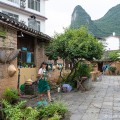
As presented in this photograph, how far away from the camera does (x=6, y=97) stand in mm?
9234

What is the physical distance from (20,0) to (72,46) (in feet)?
50.6

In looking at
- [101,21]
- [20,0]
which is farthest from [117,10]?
[20,0]

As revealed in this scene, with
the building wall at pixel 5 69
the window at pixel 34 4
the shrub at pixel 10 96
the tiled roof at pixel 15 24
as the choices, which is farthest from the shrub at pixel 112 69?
the shrub at pixel 10 96

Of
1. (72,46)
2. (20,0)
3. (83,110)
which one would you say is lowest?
(83,110)

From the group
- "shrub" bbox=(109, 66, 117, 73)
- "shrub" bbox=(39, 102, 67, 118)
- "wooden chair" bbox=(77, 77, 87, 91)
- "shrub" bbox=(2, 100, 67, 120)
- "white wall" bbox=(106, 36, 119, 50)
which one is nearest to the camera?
"shrub" bbox=(2, 100, 67, 120)

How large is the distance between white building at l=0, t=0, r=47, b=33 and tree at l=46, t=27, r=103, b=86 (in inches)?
367

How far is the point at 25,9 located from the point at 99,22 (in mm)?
68727

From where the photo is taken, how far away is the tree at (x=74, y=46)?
1358 cm

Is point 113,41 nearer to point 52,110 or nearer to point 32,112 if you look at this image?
point 52,110

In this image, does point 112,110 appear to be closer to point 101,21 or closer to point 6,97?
point 6,97

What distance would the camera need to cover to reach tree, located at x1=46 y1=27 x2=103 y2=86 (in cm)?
1358

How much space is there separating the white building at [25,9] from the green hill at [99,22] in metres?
47.6

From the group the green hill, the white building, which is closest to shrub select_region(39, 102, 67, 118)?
the white building

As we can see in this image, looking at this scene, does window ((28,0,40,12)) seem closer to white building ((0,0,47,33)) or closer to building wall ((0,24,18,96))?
white building ((0,0,47,33))
